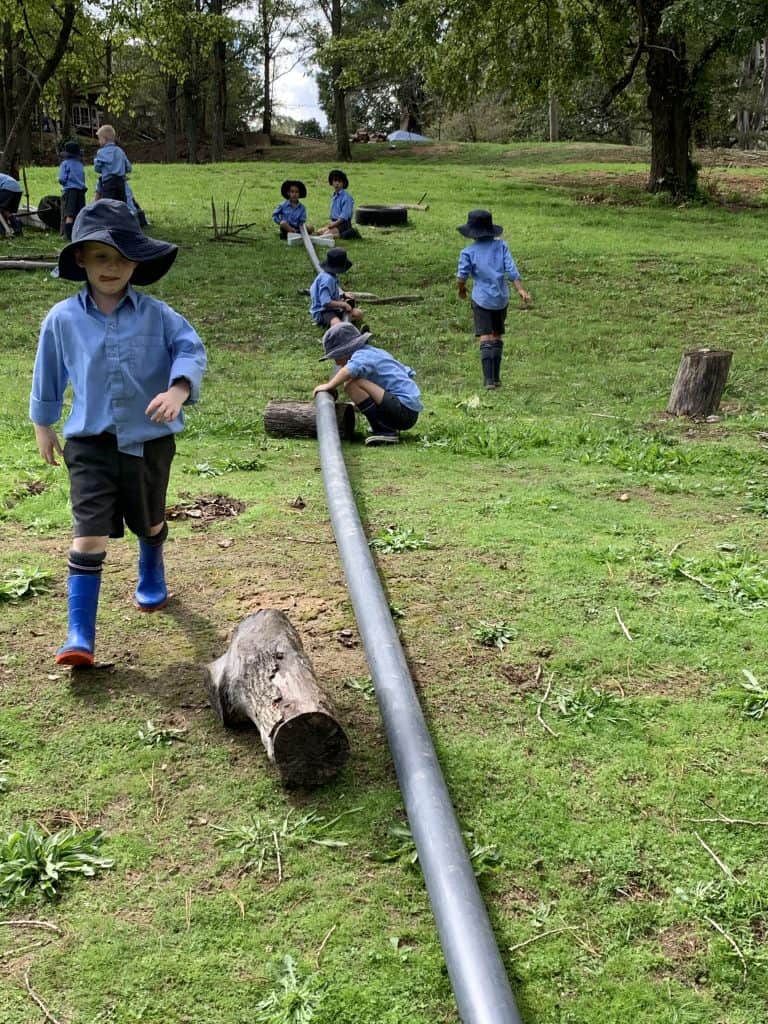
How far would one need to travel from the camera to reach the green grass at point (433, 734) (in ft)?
7.99

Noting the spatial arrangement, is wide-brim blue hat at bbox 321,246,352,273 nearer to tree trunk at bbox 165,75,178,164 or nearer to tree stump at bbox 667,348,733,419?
tree stump at bbox 667,348,733,419

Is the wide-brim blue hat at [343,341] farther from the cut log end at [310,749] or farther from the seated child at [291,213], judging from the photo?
the seated child at [291,213]

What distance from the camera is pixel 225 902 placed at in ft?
8.68

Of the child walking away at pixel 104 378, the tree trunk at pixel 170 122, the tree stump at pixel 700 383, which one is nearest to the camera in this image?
the child walking away at pixel 104 378

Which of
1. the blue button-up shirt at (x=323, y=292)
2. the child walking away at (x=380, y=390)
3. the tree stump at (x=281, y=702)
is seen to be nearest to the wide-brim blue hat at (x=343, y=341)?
the child walking away at (x=380, y=390)

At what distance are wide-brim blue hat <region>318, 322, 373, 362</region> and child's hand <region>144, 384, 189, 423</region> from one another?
4357 mm

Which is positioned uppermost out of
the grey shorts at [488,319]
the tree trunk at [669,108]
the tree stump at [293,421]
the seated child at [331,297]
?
the tree trunk at [669,108]

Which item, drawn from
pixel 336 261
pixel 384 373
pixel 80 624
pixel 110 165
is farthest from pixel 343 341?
pixel 110 165

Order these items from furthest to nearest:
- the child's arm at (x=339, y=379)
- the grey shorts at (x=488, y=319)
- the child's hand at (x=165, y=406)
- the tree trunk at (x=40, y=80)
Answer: the tree trunk at (x=40, y=80) → the grey shorts at (x=488, y=319) → the child's arm at (x=339, y=379) → the child's hand at (x=165, y=406)

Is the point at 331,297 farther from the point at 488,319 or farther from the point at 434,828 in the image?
the point at 434,828

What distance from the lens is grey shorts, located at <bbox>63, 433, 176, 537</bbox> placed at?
3.76 m

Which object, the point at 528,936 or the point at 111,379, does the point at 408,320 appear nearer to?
the point at 111,379

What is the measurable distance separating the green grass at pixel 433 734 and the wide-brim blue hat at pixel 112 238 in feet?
5.15

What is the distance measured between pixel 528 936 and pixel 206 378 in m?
8.36
